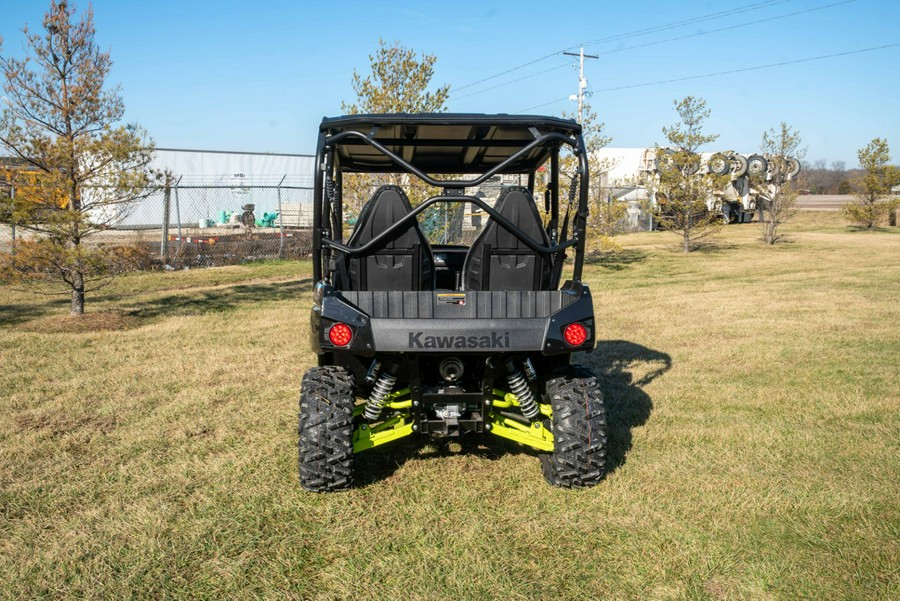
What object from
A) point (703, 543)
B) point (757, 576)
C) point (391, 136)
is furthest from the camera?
point (391, 136)

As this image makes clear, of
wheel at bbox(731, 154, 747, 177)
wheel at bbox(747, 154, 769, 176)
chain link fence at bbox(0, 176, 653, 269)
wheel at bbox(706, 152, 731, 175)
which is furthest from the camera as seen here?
wheel at bbox(731, 154, 747, 177)

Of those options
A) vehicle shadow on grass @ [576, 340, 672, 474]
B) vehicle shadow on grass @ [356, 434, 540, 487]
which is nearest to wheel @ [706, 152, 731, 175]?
vehicle shadow on grass @ [576, 340, 672, 474]

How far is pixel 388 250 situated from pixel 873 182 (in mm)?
27790

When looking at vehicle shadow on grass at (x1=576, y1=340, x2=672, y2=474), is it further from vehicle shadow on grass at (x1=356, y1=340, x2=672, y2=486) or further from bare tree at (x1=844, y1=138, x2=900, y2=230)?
bare tree at (x1=844, y1=138, x2=900, y2=230)

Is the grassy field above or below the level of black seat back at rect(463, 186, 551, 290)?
below

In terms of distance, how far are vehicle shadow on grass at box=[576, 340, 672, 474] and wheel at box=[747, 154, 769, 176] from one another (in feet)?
70.3

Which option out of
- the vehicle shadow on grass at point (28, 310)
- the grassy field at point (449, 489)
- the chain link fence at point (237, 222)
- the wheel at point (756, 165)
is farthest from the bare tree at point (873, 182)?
the vehicle shadow on grass at point (28, 310)

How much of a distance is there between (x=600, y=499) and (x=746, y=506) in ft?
2.52

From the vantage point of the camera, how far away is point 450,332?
12.3 feet

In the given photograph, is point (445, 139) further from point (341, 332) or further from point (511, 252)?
point (341, 332)

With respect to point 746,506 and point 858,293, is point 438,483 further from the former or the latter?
point 858,293

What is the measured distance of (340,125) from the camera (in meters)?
4.09

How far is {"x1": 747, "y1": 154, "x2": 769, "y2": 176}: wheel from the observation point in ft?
87.7

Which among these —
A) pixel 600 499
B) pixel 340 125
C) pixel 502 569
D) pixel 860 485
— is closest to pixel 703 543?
pixel 600 499
